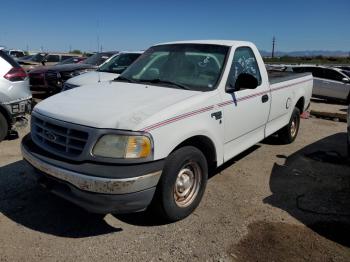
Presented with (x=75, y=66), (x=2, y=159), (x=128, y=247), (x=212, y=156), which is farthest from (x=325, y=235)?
(x=75, y=66)

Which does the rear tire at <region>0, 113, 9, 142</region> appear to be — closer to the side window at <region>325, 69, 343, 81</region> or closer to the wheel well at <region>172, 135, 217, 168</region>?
the wheel well at <region>172, 135, 217, 168</region>

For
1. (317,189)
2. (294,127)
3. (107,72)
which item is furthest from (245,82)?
(107,72)

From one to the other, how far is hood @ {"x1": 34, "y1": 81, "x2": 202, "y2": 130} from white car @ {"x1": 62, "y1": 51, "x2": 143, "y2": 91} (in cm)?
412

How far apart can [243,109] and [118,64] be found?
5941mm

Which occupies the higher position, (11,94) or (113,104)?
(113,104)

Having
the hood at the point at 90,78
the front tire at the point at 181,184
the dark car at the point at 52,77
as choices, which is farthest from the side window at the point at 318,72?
the front tire at the point at 181,184

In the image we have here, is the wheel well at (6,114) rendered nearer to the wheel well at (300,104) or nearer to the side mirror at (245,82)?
the side mirror at (245,82)

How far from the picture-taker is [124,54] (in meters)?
10.2

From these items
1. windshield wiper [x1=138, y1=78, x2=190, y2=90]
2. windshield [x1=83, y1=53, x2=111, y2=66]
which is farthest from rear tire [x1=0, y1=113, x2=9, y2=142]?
windshield [x1=83, y1=53, x2=111, y2=66]

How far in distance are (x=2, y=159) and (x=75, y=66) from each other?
6155 millimetres

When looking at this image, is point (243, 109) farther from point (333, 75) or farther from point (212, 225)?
point (333, 75)

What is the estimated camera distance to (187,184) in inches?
154

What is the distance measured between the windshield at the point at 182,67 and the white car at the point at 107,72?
3.59m

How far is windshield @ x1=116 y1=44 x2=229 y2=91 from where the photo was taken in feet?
14.2
